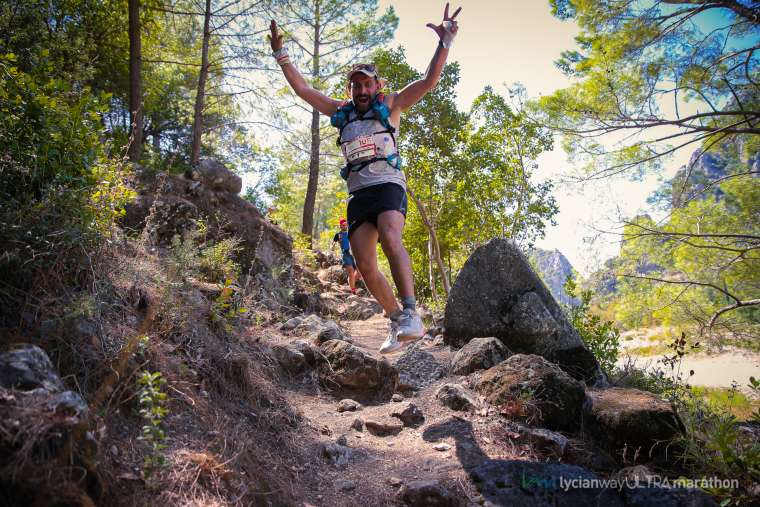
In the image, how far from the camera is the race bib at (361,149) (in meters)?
3.30

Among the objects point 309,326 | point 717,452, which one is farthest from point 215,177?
point 717,452

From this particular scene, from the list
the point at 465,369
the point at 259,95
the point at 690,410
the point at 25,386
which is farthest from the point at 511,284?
the point at 259,95

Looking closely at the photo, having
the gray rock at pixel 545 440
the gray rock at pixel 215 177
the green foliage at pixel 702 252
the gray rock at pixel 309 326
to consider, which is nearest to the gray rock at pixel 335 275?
the gray rock at pixel 215 177

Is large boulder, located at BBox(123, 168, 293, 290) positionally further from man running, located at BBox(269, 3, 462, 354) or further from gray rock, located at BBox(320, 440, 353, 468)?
gray rock, located at BBox(320, 440, 353, 468)

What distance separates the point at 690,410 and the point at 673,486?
3.09ft

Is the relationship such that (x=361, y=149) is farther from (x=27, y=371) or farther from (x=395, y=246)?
(x=27, y=371)

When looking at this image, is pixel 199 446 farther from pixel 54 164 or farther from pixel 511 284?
pixel 511 284

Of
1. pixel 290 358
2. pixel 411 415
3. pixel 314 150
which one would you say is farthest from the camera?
pixel 314 150

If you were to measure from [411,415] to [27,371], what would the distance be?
240 centimetres

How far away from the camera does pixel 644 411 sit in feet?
9.01

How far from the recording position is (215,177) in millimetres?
7367

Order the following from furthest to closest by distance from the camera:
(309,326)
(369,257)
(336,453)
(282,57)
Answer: (309,326)
(282,57)
(369,257)
(336,453)

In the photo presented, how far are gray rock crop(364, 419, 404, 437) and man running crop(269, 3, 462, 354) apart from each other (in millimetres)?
513

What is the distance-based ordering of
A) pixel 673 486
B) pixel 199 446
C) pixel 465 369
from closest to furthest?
pixel 199 446 < pixel 673 486 < pixel 465 369
